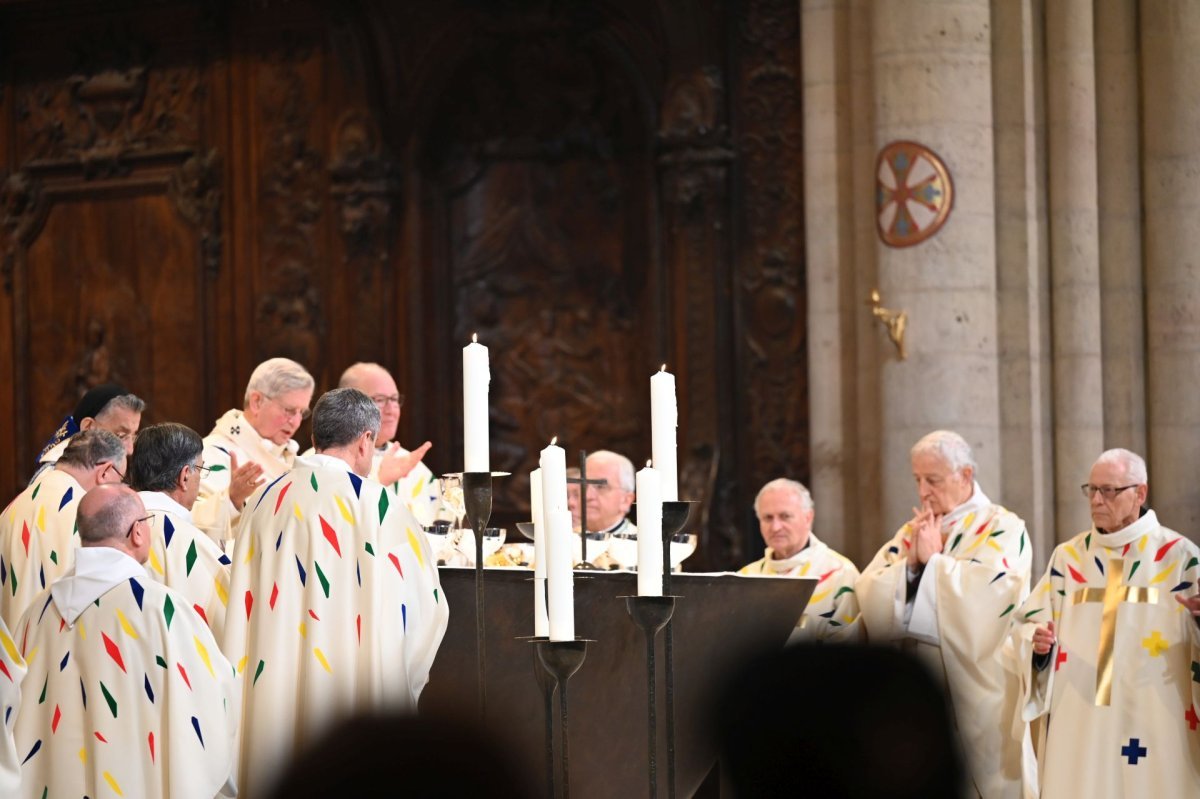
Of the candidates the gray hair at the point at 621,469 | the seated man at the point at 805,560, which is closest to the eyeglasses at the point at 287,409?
the gray hair at the point at 621,469

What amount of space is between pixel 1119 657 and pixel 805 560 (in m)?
1.23

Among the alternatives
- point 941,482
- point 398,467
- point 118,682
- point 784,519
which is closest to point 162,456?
point 118,682

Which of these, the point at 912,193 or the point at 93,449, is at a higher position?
the point at 912,193

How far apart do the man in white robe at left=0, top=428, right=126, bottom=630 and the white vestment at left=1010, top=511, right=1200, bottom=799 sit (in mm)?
3500

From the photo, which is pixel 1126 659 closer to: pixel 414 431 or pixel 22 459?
pixel 414 431

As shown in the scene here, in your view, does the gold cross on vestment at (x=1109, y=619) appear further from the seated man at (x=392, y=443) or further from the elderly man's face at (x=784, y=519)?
the seated man at (x=392, y=443)

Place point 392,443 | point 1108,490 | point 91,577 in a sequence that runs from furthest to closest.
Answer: point 392,443, point 1108,490, point 91,577

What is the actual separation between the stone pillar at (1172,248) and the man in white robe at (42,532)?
528cm

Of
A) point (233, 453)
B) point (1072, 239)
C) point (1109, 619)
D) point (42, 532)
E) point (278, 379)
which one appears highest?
point (1072, 239)

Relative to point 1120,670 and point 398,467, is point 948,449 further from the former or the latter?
point 398,467

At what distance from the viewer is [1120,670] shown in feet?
23.0

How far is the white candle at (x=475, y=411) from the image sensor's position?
14.3 ft

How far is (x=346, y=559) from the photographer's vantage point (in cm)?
563

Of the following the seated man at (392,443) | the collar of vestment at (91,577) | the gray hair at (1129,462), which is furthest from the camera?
the seated man at (392,443)
